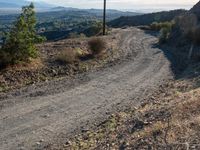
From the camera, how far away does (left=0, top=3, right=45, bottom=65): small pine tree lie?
24.3m

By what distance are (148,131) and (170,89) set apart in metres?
7.64

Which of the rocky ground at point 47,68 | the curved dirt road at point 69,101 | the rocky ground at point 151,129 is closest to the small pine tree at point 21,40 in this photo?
the rocky ground at point 47,68

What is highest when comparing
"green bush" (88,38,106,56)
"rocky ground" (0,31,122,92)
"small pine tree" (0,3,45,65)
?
"small pine tree" (0,3,45,65)

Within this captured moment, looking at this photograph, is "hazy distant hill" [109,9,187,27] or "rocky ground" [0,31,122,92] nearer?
"rocky ground" [0,31,122,92]

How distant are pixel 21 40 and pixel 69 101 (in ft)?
26.0

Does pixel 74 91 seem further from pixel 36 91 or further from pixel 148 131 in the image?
pixel 148 131

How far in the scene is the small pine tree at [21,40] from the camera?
24.3 metres

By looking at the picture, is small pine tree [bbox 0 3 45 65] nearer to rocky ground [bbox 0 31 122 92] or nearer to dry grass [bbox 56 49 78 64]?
rocky ground [bbox 0 31 122 92]

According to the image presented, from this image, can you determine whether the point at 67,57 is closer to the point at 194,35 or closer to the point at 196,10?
the point at 194,35

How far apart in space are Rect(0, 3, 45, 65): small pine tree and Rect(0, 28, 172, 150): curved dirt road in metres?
3.72

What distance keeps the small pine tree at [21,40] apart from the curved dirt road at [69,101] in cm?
372

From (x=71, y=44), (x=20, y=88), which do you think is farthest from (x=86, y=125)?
(x=71, y=44)

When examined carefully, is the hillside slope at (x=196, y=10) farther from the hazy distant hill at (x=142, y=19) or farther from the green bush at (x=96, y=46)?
the hazy distant hill at (x=142, y=19)

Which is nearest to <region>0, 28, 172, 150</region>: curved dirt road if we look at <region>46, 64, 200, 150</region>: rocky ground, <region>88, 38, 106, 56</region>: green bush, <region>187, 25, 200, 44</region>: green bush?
<region>46, 64, 200, 150</region>: rocky ground
